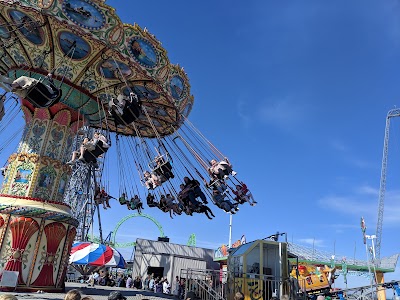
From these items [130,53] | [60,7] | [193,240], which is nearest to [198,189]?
[130,53]

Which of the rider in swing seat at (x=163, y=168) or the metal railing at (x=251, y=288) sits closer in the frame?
the metal railing at (x=251, y=288)

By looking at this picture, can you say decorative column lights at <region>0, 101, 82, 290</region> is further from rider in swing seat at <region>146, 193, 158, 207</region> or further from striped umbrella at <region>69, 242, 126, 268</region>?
striped umbrella at <region>69, 242, 126, 268</region>

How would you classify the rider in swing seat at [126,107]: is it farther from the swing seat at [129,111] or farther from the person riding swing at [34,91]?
the person riding swing at [34,91]

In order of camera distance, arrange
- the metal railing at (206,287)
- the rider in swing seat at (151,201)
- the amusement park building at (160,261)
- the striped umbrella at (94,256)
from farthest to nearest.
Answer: the amusement park building at (160,261), the striped umbrella at (94,256), the rider in swing seat at (151,201), the metal railing at (206,287)

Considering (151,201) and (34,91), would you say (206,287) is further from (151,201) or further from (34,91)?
(34,91)

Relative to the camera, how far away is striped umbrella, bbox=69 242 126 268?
2006 centimetres

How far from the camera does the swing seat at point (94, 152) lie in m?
11.2

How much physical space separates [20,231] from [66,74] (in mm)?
6125

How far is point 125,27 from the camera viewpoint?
39.2 ft

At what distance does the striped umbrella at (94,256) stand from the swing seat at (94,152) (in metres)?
11.1

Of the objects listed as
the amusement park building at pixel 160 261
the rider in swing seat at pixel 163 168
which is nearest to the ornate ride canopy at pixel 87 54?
the rider in swing seat at pixel 163 168

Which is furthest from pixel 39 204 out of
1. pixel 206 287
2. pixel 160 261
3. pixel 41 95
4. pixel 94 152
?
pixel 160 261

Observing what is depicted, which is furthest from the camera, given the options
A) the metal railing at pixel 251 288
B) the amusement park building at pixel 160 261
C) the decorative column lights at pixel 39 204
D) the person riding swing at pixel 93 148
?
the amusement park building at pixel 160 261

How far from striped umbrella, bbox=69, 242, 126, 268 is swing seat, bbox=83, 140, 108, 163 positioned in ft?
36.3
